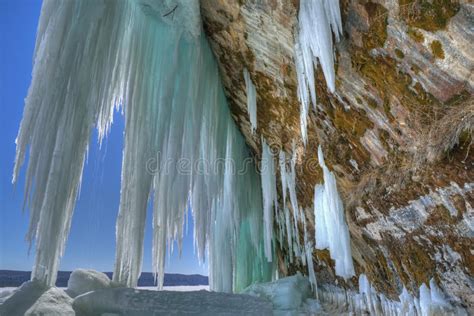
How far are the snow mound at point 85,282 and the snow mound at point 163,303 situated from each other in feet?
1.18

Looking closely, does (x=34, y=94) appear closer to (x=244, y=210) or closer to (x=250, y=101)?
(x=250, y=101)

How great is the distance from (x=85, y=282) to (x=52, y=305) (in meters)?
0.99

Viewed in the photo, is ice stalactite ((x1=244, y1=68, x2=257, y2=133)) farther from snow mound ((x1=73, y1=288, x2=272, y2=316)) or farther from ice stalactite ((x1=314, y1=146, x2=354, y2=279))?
snow mound ((x1=73, y1=288, x2=272, y2=316))

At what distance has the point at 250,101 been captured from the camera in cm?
700

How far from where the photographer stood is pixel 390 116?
4285 mm

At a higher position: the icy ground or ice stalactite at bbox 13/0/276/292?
ice stalactite at bbox 13/0/276/292

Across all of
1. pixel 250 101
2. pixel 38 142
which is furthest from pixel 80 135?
pixel 250 101

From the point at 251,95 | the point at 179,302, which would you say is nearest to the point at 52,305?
the point at 179,302

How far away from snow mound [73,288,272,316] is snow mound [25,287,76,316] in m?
0.17

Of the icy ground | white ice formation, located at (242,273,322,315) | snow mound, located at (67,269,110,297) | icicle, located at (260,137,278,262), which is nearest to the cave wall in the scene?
the icy ground

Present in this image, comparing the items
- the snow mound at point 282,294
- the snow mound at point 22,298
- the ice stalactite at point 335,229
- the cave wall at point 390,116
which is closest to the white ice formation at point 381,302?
the cave wall at point 390,116

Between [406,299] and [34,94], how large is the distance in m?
5.99

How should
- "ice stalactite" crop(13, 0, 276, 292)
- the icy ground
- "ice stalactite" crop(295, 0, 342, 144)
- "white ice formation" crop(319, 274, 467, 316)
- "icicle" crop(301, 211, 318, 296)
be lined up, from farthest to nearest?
"icicle" crop(301, 211, 318, 296) < "white ice formation" crop(319, 274, 467, 316) < "ice stalactite" crop(13, 0, 276, 292) < the icy ground < "ice stalactite" crop(295, 0, 342, 144)

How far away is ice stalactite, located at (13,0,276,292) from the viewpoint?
14.5ft
